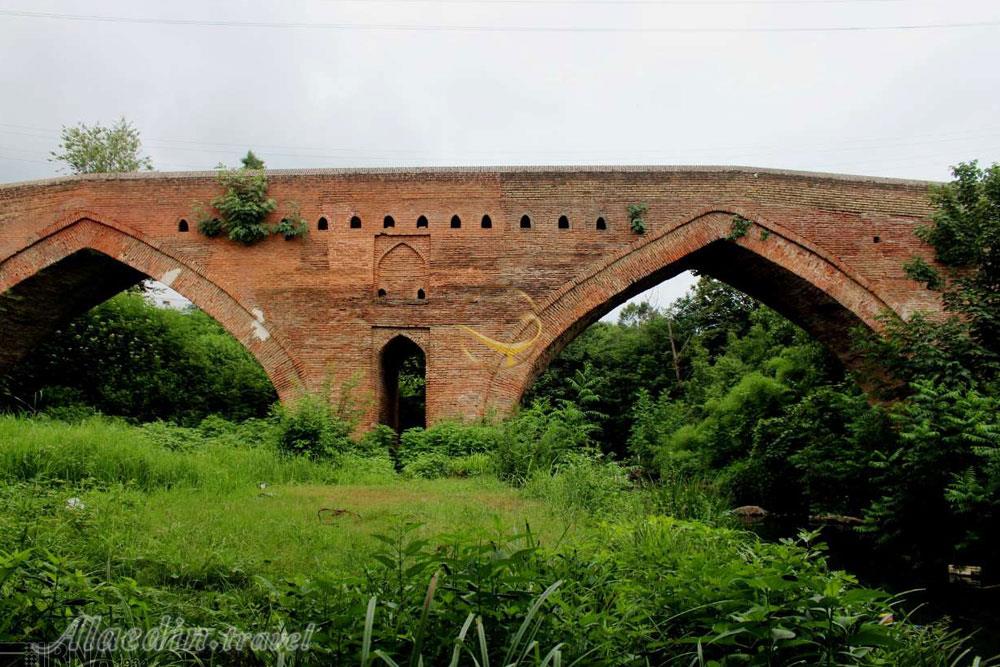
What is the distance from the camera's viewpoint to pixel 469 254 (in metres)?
12.9

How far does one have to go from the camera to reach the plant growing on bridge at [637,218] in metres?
12.7

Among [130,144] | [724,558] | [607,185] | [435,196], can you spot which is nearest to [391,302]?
[435,196]

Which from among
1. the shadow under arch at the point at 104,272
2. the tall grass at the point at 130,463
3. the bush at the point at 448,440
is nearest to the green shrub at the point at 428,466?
the bush at the point at 448,440

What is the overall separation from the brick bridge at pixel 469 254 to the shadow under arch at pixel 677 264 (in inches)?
0.9

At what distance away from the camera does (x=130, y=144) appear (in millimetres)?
24375

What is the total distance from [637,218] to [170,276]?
788cm

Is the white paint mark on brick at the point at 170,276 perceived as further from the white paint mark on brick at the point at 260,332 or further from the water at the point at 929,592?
the water at the point at 929,592

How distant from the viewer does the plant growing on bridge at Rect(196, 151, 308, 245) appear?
12.9m

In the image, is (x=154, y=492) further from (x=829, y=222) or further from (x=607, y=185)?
(x=829, y=222)

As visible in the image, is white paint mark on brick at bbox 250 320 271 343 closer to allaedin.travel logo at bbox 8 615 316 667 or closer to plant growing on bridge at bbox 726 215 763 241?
plant growing on bridge at bbox 726 215 763 241

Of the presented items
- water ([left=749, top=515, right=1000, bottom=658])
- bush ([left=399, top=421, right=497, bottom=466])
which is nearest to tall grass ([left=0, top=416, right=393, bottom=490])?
bush ([left=399, top=421, right=497, bottom=466])

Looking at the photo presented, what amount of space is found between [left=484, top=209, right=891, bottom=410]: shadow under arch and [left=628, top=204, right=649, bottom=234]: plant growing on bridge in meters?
0.18

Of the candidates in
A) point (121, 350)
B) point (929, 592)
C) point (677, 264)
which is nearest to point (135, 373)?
point (121, 350)

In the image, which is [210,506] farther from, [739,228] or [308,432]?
[739,228]
